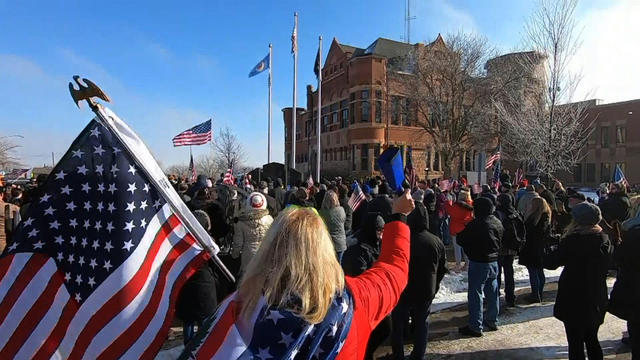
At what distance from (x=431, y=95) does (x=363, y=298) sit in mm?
31039

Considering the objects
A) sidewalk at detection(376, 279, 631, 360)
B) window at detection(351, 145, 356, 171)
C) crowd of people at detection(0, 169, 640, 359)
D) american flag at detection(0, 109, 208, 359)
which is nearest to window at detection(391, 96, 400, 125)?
window at detection(351, 145, 356, 171)

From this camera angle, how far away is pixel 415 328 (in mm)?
5035

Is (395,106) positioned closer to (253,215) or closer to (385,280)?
(253,215)

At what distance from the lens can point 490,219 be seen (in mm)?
6074

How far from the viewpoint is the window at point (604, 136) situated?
45.7 meters

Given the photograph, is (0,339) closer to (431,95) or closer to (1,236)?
(1,236)

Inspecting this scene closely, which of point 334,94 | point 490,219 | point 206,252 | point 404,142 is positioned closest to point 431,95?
point 404,142

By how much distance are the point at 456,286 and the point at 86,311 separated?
24.0 ft

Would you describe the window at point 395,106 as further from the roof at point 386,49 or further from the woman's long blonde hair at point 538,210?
the woman's long blonde hair at point 538,210

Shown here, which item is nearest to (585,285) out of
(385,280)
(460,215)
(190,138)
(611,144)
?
(385,280)

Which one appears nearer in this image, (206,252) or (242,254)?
(206,252)

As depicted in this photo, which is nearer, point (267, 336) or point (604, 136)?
point (267, 336)

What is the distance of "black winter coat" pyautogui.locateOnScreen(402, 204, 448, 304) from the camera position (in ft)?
16.4

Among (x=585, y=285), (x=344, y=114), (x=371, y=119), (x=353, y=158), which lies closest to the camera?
(x=585, y=285)
